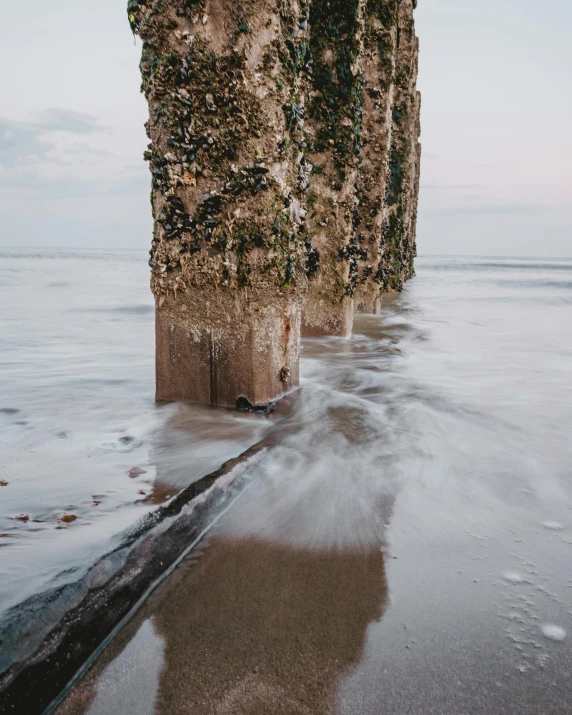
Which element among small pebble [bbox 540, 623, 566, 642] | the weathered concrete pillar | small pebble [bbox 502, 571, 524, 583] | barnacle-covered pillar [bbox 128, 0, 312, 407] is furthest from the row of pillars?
the weathered concrete pillar

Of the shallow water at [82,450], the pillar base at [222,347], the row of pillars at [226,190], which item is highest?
the row of pillars at [226,190]

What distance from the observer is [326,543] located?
6.33ft

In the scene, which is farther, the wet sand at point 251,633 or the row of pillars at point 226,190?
the row of pillars at point 226,190

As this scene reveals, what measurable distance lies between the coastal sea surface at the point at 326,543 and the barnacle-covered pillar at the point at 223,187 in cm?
38

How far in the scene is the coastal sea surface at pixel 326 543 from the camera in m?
1.28

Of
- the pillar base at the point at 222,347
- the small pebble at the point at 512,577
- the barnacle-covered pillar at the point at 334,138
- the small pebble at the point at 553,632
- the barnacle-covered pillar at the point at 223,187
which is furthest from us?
the barnacle-covered pillar at the point at 334,138

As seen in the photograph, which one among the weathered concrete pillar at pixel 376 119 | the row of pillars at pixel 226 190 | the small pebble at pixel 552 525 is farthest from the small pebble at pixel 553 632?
the weathered concrete pillar at pixel 376 119

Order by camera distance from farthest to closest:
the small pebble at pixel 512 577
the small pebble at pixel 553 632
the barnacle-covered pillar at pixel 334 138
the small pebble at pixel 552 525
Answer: the barnacle-covered pillar at pixel 334 138 < the small pebble at pixel 552 525 < the small pebble at pixel 512 577 < the small pebble at pixel 553 632

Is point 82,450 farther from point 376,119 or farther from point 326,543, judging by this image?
point 376,119

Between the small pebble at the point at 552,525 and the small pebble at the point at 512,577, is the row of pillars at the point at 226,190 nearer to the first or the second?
the small pebble at the point at 552,525

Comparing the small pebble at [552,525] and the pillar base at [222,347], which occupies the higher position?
the pillar base at [222,347]

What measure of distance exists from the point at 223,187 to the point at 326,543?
6.62ft

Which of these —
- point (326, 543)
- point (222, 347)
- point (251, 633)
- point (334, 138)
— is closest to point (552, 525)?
point (326, 543)

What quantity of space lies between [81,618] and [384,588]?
86 centimetres
